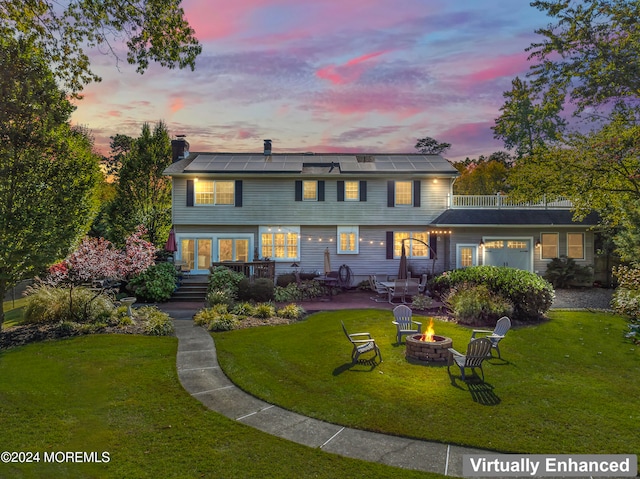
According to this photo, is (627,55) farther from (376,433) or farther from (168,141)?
(168,141)

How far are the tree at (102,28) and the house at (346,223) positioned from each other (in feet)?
42.4

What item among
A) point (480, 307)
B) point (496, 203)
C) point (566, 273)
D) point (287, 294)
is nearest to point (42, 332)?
point (287, 294)

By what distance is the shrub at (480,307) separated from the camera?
41.1 ft

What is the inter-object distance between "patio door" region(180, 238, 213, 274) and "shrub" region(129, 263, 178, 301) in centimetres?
361

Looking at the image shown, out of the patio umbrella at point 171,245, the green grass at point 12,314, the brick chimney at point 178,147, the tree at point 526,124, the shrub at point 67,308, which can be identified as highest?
the tree at point 526,124

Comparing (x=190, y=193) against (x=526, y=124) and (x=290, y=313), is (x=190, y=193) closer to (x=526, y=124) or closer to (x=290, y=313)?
(x=290, y=313)

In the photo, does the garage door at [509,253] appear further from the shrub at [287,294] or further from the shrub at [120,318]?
the shrub at [120,318]

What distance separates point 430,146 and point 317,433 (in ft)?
205

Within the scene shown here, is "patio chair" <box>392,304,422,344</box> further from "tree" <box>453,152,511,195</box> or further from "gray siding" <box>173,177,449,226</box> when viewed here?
"tree" <box>453,152,511,195</box>

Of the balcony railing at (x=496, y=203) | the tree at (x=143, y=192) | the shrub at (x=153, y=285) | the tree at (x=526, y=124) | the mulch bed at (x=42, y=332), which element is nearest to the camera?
the mulch bed at (x=42, y=332)

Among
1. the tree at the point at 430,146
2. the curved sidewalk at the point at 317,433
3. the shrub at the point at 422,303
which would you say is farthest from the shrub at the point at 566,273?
the tree at the point at 430,146

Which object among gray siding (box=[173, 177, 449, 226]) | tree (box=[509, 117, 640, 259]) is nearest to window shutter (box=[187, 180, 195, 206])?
gray siding (box=[173, 177, 449, 226])

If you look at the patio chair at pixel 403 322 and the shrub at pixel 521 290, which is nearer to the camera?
the patio chair at pixel 403 322

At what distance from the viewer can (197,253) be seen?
68.4 ft
